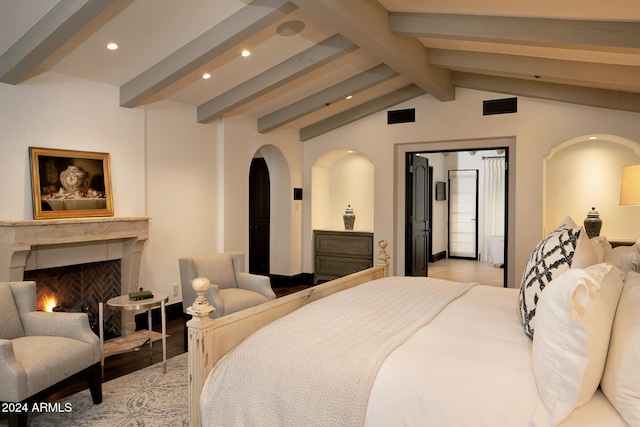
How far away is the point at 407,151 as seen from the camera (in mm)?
6344

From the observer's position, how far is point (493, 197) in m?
9.26

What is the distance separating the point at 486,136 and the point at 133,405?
4.95 meters

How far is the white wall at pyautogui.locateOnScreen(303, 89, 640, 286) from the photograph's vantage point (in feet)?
17.1

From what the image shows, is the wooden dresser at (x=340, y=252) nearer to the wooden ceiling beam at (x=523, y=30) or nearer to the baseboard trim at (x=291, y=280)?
the baseboard trim at (x=291, y=280)

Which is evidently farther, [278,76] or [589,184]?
[589,184]

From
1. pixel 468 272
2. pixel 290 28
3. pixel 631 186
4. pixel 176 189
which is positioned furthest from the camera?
pixel 468 272

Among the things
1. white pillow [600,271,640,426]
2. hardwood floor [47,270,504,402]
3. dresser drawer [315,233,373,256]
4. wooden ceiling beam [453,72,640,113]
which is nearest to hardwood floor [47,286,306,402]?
hardwood floor [47,270,504,402]

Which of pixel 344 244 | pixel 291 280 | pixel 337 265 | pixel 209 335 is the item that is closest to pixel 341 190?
pixel 344 244

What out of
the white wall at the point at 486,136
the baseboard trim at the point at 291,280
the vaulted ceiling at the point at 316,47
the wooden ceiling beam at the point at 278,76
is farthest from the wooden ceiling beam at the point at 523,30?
the baseboard trim at the point at 291,280

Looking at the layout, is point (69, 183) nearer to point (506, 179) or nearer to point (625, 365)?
point (625, 365)

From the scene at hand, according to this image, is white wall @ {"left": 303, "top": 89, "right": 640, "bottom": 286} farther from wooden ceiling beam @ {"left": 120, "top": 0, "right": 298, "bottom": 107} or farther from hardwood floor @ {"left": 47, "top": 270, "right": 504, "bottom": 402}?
wooden ceiling beam @ {"left": 120, "top": 0, "right": 298, "bottom": 107}

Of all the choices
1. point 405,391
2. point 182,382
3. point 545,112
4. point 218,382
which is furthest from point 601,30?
point 182,382

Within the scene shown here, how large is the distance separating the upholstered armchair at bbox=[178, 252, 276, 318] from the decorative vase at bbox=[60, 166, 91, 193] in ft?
3.67

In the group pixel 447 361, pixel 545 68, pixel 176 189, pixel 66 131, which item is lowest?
pixel 447 361
